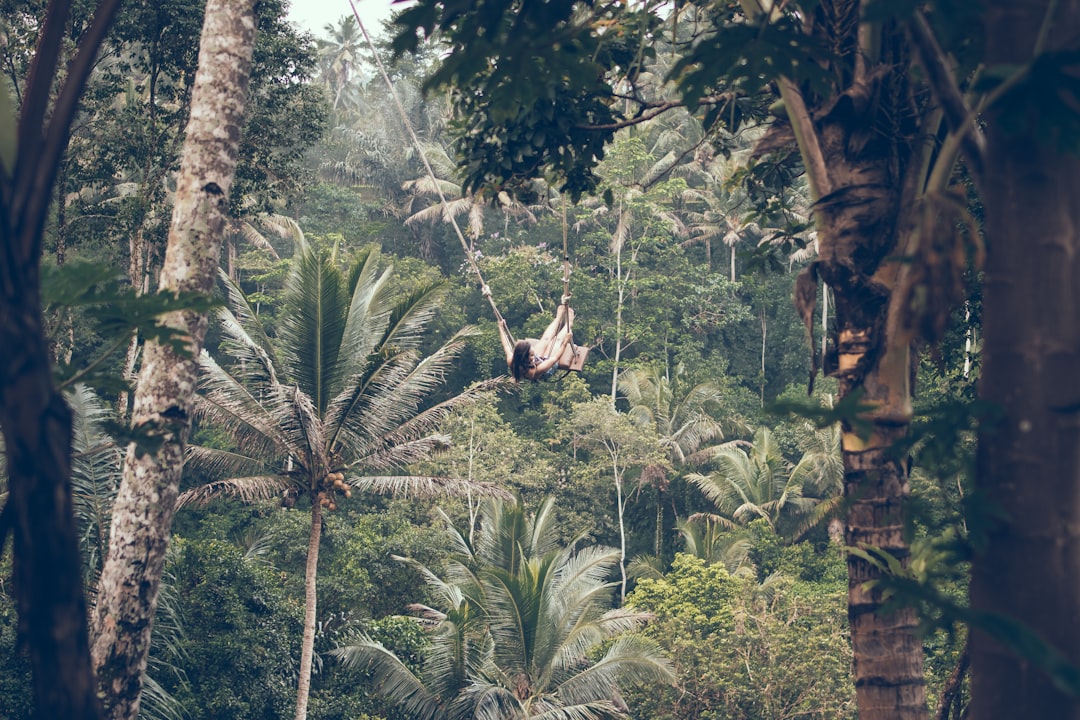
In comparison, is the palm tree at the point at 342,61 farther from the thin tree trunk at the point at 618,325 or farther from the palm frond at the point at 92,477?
the palm frond at the point at 92,477

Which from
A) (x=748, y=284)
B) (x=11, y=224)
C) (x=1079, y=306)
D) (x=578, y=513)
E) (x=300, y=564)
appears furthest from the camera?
(x=748, y=284)

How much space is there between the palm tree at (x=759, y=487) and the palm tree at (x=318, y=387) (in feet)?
34.9

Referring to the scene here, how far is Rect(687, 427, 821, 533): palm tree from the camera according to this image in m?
19.7

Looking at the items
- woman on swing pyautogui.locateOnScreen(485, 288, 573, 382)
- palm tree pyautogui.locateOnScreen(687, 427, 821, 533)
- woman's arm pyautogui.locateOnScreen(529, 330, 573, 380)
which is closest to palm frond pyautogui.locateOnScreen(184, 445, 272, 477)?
woman on swing pyautogui.locateOnScreen(485, 288, 573, 382)

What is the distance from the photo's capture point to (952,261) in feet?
5.51

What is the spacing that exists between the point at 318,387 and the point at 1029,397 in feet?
29.1

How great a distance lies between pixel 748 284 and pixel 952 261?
83.8 ft

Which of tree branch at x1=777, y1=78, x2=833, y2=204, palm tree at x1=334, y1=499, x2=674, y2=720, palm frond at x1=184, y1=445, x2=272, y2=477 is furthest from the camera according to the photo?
palm tree at x1=334, y1=499, x2=674, y2=720

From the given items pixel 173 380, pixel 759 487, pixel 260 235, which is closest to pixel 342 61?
pixel 260 235

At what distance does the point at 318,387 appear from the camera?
32.4ft

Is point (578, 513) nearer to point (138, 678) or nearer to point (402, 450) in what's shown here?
point (402, 450)

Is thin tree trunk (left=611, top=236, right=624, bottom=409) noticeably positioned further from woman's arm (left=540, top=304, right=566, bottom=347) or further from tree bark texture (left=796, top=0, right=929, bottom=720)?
tree bark texture (left=796, top=0, right=929, bottom=720)

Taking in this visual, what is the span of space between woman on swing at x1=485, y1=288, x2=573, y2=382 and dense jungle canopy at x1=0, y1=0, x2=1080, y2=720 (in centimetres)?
52

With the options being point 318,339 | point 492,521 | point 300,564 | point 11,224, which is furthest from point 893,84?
point 300,564
